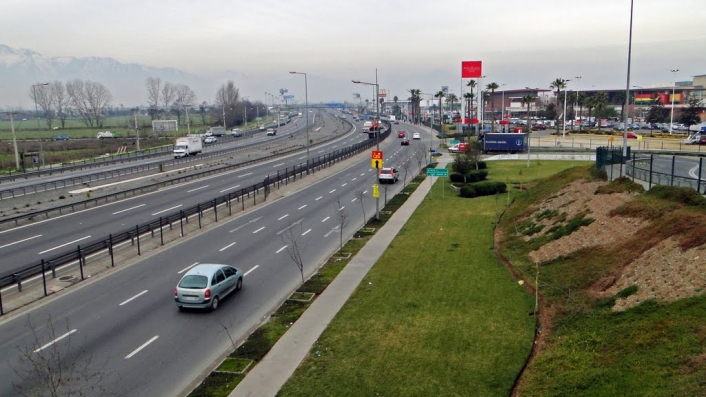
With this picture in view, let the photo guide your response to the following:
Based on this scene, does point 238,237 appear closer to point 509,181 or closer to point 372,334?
point 372,334

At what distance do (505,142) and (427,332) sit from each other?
72.9m

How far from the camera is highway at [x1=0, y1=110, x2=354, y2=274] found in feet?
95.3

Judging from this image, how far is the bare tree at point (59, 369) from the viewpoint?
541 inches

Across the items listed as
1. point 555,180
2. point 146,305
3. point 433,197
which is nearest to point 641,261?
point 146,305

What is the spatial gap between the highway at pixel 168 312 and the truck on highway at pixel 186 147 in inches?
1795

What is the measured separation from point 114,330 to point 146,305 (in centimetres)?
248

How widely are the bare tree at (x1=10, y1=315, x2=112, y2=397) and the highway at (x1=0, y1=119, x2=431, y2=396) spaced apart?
4.3 inches

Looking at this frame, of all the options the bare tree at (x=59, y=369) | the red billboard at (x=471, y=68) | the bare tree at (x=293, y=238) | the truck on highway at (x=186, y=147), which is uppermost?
the red billboard at (x=471, y=68)

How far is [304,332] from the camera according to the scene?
1752 cm

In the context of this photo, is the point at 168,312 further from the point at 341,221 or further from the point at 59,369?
the point at 341,221

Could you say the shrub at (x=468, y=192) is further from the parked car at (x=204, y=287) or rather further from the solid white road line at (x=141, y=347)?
the solid white road line at (x=141, y=347)

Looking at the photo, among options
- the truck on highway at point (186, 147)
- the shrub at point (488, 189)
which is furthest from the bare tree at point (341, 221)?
the truck on highway at point (186, 147)

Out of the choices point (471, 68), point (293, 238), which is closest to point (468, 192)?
point (293, 238)

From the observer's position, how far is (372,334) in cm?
1712
